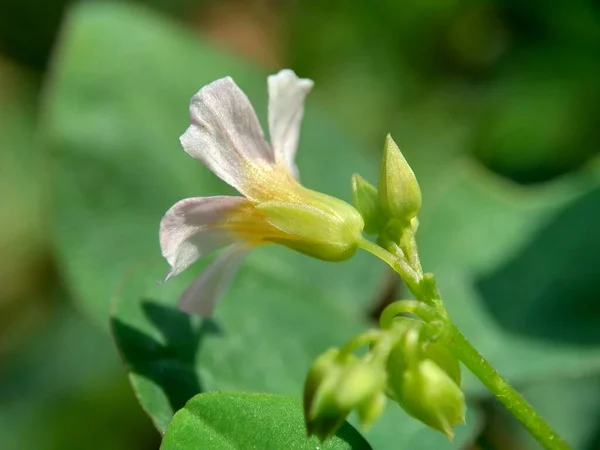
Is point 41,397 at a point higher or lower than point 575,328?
lower

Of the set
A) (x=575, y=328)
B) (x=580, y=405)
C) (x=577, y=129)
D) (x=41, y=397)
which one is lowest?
(x=41, y=397)

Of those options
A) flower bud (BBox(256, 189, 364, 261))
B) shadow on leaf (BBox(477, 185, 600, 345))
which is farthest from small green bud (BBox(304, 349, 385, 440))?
shadow on leaf (BBox(477, 185, 600, 345))

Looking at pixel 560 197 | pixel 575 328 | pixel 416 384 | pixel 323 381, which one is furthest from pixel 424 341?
pixel 560 197

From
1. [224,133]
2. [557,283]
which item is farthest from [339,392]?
[557,283]

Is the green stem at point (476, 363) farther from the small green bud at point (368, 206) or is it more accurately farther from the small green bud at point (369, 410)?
the small green bud at point (369, 410)

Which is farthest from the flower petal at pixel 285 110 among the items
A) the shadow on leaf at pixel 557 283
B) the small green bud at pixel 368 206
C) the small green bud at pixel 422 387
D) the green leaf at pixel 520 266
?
the shadow on leaf at pixel 557 283

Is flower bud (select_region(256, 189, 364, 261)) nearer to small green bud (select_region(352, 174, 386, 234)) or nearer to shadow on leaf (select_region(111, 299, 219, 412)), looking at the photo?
small green bud (select_region(352, 174, 386, 234))

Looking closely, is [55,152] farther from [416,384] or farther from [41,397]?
[416,384]
